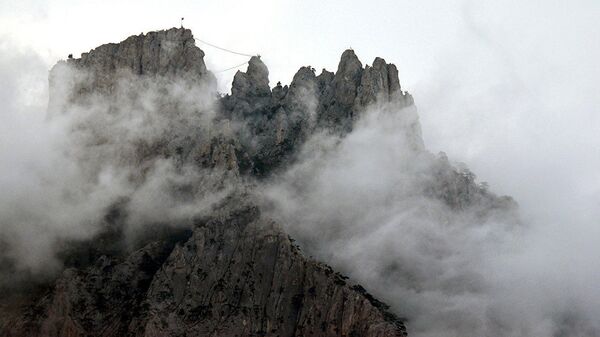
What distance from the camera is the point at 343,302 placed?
654 ft

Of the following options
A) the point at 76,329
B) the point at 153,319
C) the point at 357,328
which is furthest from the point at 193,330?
the point at 357,328

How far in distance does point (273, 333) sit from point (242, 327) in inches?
365

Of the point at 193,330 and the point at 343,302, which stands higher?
the point at 343,302

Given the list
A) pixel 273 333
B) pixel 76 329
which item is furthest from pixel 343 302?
pixel 76 329

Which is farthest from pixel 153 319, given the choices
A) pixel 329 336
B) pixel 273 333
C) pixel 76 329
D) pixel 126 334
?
pixel 329 336

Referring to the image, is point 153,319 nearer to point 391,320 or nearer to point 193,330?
point 193,330

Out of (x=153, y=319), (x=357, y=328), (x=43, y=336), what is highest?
(x=357, y=328)

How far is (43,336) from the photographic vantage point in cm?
19925

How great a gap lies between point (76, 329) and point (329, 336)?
2928 inches

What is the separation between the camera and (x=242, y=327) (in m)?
199

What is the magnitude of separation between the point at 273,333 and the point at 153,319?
35.3m

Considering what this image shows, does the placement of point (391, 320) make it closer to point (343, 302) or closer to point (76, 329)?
point (343, 302)

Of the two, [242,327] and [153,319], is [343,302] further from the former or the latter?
[153,319]

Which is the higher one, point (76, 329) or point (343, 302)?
point (343, 302)
